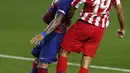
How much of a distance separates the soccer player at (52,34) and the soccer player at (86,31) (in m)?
0.14

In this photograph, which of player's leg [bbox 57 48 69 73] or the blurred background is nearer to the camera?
player's leg [bbox 57 48 69 73]

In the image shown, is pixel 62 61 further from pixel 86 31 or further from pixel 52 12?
pixel 52 12

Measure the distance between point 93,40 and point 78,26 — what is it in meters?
0.30

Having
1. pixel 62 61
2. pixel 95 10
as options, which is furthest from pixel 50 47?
pixel 95 10

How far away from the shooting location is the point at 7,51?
11180 mm

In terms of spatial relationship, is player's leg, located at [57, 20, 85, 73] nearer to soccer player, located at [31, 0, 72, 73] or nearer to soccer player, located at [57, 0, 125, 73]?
soccer player, located at [57, 0, 125, 73]

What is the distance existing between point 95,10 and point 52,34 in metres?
0.80

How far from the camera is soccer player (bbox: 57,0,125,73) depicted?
7648 millimetres

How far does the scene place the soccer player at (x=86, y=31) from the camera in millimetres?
7648

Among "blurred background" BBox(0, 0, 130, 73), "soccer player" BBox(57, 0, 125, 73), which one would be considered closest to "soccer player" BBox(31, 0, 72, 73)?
"soccer player" BBox(57, 0, 125, 73)

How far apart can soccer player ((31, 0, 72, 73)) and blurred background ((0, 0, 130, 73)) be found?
1.66 m

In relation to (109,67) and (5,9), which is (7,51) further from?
(5,9)

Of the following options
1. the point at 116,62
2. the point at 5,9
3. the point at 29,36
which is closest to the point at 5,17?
the point at 5,9

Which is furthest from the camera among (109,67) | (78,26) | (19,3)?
(19,3)
